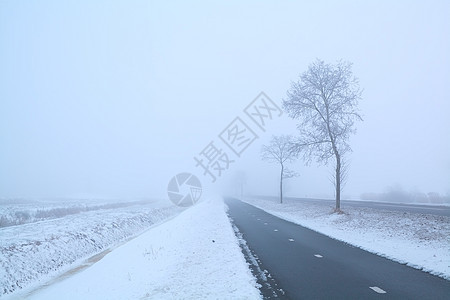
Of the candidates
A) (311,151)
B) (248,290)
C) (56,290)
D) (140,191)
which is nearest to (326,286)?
(248,290)

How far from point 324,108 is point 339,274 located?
19641 mm

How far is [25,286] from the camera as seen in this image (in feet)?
44.9

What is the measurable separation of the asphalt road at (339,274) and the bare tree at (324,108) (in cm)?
1289

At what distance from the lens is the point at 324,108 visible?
87.1 feet

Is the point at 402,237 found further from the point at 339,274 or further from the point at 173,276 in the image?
the point at 173,276

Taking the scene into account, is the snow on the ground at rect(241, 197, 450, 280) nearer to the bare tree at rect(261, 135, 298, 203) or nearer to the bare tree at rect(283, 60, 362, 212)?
the bare tree at rect(283, 60, 362, 212)

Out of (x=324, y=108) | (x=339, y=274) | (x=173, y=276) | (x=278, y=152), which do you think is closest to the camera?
(x=339, y=274)

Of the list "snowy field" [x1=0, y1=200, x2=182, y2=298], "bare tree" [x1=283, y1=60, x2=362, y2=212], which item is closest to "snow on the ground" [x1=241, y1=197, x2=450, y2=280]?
"bare tree" [x1=283, y1=60, x2=362, y2=212]

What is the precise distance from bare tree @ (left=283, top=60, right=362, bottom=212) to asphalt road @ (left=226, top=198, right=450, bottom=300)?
42.3 feet

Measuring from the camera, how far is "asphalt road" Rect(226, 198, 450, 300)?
7.39 meters

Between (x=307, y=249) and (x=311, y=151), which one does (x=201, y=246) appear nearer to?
(x=307, y=249)

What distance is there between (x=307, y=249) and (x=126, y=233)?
18952 mm

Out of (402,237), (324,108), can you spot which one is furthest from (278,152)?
(402,237)

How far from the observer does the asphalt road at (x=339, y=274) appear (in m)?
7.39
